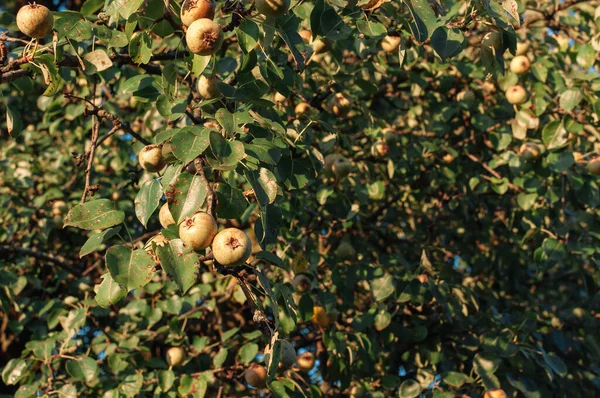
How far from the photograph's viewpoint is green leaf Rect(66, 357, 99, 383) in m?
2.40

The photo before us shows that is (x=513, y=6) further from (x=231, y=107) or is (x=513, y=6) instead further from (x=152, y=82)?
(x=152, y=82)

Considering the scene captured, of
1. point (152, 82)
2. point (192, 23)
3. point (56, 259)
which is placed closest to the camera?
point (192, 23)

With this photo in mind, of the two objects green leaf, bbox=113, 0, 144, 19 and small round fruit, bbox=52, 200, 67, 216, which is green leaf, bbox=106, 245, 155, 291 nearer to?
green leaf, bbox=113, 0, 144, 19

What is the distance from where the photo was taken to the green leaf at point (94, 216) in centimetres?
151

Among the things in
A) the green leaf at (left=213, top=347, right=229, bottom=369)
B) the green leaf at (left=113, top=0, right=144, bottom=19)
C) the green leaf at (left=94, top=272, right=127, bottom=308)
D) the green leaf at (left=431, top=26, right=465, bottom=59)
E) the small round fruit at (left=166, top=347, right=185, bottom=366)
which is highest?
the green leaf at (left=113, top=0, right=144, bottom=19)

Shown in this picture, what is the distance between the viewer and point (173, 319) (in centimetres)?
276

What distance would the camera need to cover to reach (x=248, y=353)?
2592 millimetres

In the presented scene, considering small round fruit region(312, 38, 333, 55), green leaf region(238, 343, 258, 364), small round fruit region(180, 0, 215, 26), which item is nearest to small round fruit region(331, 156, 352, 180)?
small round fruit region(312, 38, 333, 55)

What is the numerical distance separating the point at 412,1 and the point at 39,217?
8.41 feet

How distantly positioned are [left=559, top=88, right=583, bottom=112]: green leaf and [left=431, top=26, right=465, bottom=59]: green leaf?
3.58 ft

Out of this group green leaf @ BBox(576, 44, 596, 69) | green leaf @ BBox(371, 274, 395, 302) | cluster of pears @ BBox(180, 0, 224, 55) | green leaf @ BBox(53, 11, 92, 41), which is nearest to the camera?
cluster of pears @ BBox(180, 0, 224, 55)

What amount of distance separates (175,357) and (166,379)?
170 millimetres

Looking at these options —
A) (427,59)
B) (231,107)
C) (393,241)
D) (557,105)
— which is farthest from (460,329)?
(231,107)

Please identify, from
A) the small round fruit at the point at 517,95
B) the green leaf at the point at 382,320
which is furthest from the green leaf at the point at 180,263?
the small round fruit at the point at 517,95
